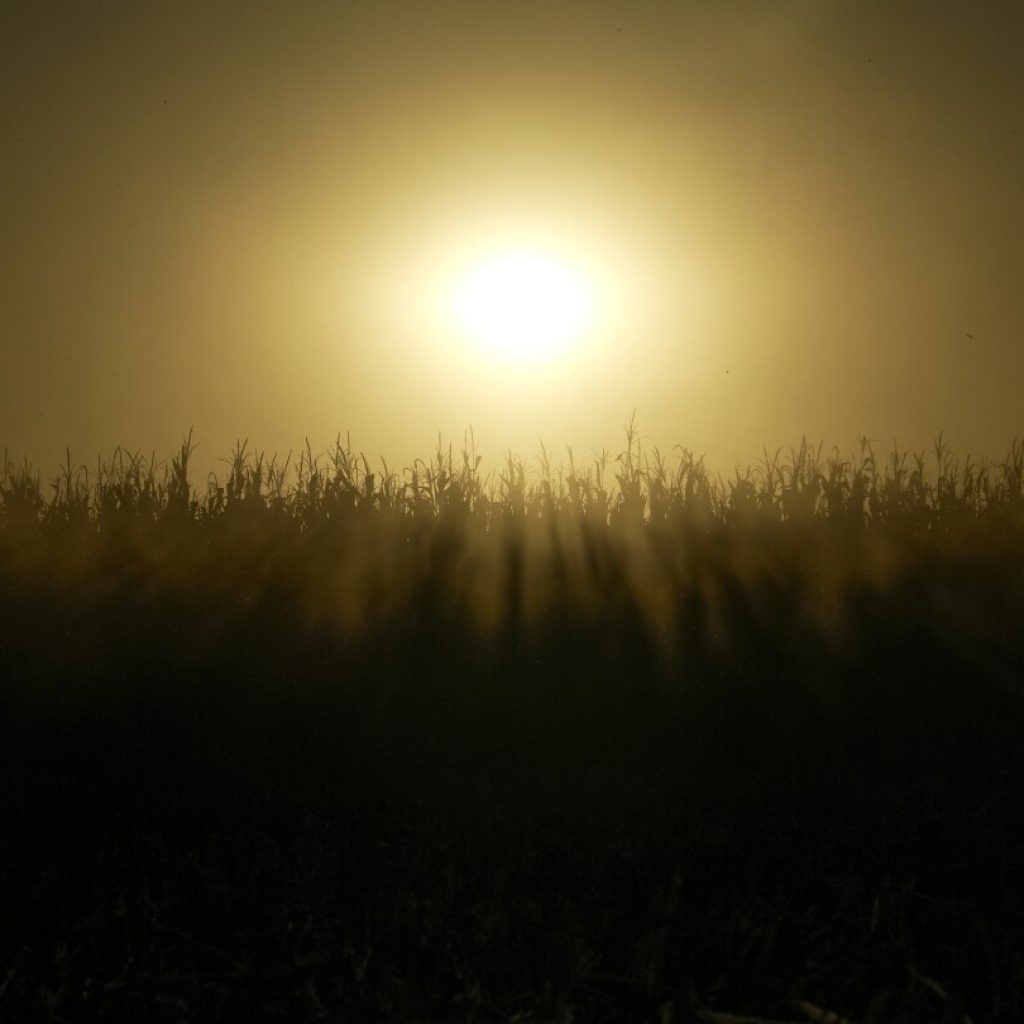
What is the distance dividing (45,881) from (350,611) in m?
2.76

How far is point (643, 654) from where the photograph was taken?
18.6 feet

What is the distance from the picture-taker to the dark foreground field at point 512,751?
285 cm

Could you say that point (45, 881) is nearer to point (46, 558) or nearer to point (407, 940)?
point (407, 940)

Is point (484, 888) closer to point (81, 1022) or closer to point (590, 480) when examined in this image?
point (81, 1022)

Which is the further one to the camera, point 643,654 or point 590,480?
→ point 590,480

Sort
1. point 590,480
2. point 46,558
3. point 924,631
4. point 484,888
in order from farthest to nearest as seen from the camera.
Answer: point 590,480
point 46,558
point 924,631
point 484,888

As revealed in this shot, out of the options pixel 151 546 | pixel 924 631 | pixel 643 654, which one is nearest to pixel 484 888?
pixel 643 654

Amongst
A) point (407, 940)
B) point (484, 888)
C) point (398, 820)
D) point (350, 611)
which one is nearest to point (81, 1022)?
point (407, 940)

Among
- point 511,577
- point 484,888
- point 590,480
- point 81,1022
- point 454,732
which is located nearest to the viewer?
point 81,1022

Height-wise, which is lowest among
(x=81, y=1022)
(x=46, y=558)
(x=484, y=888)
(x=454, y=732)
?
(x=81, y=1022)

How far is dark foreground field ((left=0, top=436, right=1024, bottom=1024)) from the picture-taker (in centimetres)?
285

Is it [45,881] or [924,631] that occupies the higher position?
[924,631]

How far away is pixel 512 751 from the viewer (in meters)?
4.86

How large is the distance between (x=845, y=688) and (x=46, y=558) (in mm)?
5122
